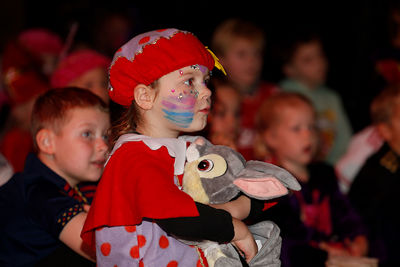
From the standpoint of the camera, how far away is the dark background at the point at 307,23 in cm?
433

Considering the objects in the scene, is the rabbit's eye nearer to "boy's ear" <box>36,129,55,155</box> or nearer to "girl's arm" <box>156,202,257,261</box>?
"girl's arm" <box>156,202,257,261</box>

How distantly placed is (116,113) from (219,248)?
25.7 inches

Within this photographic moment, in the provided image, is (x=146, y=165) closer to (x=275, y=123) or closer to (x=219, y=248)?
(x=219, y=248)

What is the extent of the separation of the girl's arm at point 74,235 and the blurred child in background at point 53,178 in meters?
0.01

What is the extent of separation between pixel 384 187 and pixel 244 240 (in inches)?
62.9

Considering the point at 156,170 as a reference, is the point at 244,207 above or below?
below

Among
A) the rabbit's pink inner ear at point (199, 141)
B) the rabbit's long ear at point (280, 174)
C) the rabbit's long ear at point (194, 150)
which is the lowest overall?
the rabbit's long ear at point (280, 174)

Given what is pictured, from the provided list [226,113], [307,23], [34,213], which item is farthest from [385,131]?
[34,213]

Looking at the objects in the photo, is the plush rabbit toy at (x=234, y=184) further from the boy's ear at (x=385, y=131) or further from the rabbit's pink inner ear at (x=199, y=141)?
the boy's ear at (x=385, y=131)

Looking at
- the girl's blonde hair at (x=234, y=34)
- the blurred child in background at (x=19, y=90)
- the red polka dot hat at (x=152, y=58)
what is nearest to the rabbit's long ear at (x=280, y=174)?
the red polka dot hat at (x=152, y=58)

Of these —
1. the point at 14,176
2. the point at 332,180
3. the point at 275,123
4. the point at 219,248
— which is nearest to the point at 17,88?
the point at 14,176

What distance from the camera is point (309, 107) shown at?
2.91 meters

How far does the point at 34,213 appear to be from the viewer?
196 cm

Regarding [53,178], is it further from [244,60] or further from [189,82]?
[244,60]
